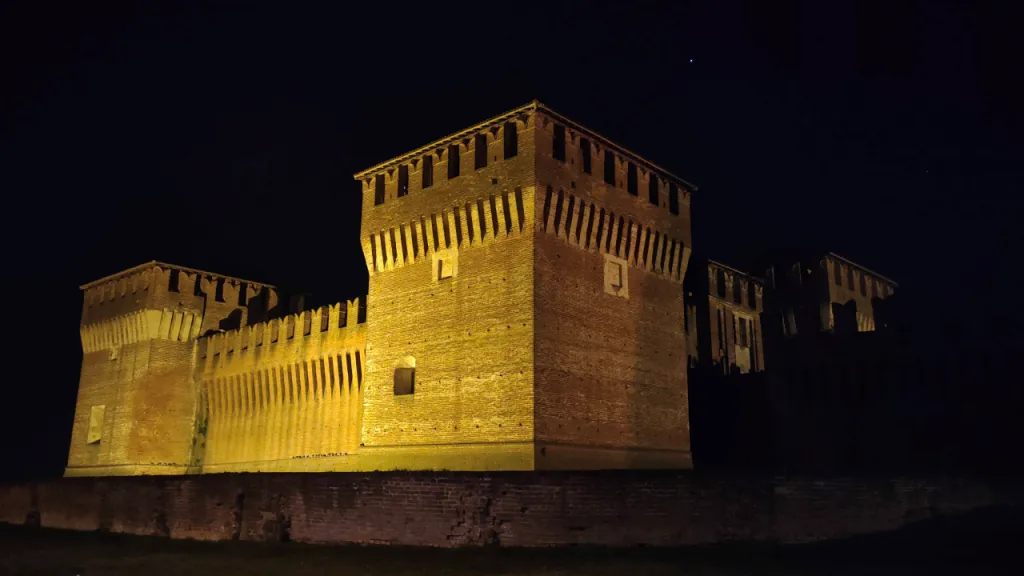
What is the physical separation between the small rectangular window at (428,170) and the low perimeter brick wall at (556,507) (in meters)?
7.57

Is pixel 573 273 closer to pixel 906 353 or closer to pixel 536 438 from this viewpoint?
pixel 536 438

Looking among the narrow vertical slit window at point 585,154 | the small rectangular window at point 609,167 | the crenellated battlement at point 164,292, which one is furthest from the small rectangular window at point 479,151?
the crenellated battlement at point 164,292

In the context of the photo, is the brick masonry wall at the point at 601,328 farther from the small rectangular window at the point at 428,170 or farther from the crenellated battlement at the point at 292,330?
the crenellated battlement at the point at 292,330

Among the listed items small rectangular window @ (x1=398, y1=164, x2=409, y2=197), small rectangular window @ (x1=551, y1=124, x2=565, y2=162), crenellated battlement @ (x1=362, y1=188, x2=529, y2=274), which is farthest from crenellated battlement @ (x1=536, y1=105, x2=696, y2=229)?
small rectangular window @ (x1=398, y1=164, x2=409, y2=197)

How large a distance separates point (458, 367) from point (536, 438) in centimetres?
246

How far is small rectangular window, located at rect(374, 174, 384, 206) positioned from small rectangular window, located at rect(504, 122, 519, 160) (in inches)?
163

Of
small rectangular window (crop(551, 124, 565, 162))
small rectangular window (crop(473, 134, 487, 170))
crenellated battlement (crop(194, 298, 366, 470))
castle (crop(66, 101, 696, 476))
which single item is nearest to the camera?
castle (crop(66, 101, 696, 476))

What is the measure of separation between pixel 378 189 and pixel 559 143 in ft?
16.5

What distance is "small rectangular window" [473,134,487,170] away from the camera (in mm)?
16859

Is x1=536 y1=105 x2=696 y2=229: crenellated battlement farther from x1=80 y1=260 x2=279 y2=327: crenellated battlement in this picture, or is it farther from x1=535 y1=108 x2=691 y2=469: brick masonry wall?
x1=80 y1=260 x2=279 y2=327: crenellated battlement

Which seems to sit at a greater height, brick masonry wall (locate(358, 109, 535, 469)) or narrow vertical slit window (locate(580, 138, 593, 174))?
narrow vertical slit window (locate(580, 138, 593, 174))

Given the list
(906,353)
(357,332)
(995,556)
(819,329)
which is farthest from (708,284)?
→ (995,556)

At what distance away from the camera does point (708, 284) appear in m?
29.0

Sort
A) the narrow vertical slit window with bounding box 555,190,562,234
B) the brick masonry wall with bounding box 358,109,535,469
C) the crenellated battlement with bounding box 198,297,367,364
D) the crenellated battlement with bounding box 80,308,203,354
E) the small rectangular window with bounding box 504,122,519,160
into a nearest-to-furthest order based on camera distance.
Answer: the brick masonry wall with bounding box 358,109,535,469 < the narrow vertical slit window with bounding box 555,190,562,234 < the small rectangular window with bounding box 504,122,519,160 < the crenellated battlement with bounding box 198,297,367,364 < the crenellated battlement with bounding box 80,308,203,354
